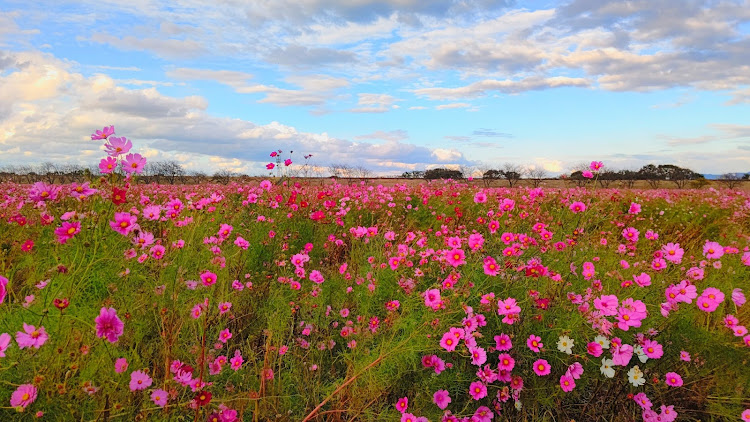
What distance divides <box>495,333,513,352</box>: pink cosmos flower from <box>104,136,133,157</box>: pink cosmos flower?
1.92 meters

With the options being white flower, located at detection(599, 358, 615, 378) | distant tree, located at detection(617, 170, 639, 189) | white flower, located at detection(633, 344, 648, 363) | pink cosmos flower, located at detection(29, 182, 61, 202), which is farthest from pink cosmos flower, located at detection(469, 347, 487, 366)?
distant tree, located at detection(617, 170, 639, 189)

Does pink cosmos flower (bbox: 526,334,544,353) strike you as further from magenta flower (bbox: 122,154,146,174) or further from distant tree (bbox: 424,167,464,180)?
distant tree (bbox: 424,167,464,180)

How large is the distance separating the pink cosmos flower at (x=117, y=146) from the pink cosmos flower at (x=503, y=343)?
192 centimetres

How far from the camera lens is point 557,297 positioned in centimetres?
251

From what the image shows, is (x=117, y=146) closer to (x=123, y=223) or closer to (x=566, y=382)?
(x=123, y=223)

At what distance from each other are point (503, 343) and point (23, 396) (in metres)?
1.92

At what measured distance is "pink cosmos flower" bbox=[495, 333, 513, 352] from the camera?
2.12 metres

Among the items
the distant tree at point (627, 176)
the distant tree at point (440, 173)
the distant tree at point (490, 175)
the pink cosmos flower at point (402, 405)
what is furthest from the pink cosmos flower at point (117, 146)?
the distant tree at point (627, 176)

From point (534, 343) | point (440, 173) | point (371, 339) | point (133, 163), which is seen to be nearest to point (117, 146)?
point (133, 163)

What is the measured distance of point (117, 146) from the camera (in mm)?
1897

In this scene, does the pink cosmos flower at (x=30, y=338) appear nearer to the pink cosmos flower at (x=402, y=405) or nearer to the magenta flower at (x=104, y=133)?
the magenta flower at (x=104, y=133)

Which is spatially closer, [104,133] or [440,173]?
[104,133]

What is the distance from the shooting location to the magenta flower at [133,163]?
6.21 feet

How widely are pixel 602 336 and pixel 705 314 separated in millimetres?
1704
